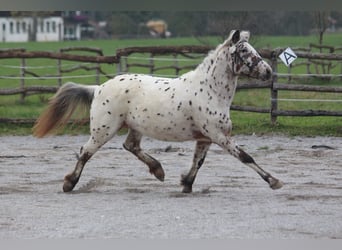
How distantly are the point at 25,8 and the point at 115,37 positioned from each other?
30419mm

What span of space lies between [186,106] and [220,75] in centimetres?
38

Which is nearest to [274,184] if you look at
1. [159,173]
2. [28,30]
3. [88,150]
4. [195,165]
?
[195,165]

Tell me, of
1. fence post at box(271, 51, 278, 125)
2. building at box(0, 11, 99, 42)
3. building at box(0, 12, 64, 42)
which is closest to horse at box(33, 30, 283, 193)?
fence post at box(271, 51, 278, 125)

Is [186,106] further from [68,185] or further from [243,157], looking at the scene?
[68,185]

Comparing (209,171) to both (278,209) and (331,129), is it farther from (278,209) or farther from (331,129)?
(331,129)

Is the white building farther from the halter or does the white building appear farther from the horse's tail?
the halter

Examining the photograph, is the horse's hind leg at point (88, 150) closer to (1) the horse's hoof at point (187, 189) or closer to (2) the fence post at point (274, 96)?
(1) the horse's hoof at point (187, 189)

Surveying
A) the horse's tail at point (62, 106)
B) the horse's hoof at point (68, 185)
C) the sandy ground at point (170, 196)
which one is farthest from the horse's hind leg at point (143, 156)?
A: the horse's hoof at point (68, 185)

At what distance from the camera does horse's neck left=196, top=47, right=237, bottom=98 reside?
636 centimetres

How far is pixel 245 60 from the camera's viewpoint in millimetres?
6254

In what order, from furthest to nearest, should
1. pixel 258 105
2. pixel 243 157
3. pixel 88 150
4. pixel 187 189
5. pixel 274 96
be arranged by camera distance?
pixel 258 105
pixel 274 96
pixel 88 150
pixel 187 189
pixel 243 157

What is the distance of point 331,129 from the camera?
11.7m

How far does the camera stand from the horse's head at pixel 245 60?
6238 millimetres

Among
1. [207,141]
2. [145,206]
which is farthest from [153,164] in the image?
[145,206]
